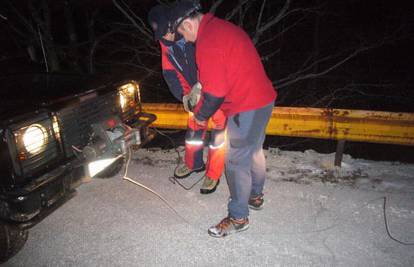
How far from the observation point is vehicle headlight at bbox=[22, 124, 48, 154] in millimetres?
2287

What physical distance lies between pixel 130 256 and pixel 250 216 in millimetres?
1139

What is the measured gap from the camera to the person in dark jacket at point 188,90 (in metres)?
2.36

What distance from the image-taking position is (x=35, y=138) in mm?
2355

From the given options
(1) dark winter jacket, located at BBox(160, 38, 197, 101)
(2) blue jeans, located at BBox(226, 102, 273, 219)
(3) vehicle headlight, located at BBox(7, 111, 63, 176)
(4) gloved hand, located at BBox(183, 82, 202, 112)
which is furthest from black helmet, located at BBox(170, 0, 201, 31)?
(3) vehicle headlight, located at BBox(7, 111, 63, 176)

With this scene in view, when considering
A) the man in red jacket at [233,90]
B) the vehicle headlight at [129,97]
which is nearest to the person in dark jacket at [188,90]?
the man in red jacket at [233,90]

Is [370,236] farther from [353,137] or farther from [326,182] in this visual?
[353,137]

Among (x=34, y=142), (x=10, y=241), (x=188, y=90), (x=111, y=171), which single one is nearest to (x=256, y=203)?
(x=188, y=90)

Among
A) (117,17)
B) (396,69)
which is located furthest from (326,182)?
(396,69)

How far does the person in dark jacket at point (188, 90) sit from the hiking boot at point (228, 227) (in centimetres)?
60

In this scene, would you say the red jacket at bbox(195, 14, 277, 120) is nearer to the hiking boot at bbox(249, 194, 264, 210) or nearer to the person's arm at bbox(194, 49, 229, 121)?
the person's arm at bbox(194, 49, 229, 121)

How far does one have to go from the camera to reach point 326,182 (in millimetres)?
3328

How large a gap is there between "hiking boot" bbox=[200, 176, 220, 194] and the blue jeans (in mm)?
560

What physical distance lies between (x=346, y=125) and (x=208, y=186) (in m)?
1.71

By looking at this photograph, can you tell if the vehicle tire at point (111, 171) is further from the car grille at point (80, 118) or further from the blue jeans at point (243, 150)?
the blue jeans at point (243, 150)
